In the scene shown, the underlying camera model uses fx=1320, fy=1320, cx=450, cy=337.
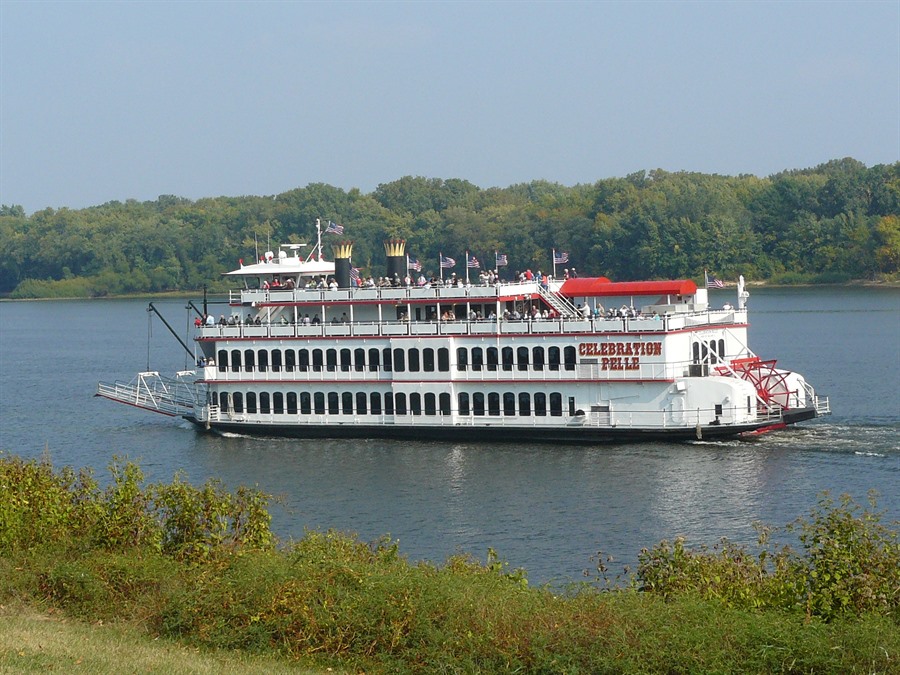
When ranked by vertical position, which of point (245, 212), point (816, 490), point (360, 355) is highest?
point (245, 212)

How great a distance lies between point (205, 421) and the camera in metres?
50.5

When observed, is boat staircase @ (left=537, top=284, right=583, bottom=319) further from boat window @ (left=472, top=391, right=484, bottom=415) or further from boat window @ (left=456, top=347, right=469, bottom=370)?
boat window @ (left=472, top=391, right=484, bottom=415)

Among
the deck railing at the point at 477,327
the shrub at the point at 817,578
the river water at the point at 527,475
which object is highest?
the deck railing at the point at 477,327

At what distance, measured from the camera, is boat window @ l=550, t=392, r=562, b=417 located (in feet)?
149

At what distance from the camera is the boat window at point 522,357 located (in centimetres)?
4588

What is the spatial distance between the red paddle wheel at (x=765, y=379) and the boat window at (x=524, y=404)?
21.7 feet

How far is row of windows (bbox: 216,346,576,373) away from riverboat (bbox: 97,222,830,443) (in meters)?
0.05

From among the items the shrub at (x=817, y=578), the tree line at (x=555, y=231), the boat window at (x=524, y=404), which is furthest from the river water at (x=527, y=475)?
the tree line at (x=555, y=231)

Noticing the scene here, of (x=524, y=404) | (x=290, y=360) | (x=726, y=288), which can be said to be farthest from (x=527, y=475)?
(x=726, y=288)

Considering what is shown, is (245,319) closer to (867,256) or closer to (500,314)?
(500,314)

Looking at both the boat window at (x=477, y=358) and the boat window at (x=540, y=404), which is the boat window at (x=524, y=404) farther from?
the boat window at (x=477, y=358)

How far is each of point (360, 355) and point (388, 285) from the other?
10.0 ft

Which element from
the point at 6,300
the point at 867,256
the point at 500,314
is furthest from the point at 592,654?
the point at 6,300

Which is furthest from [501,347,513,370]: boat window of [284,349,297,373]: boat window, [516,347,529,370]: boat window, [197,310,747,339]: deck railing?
[284,349,297,373]: boat window
